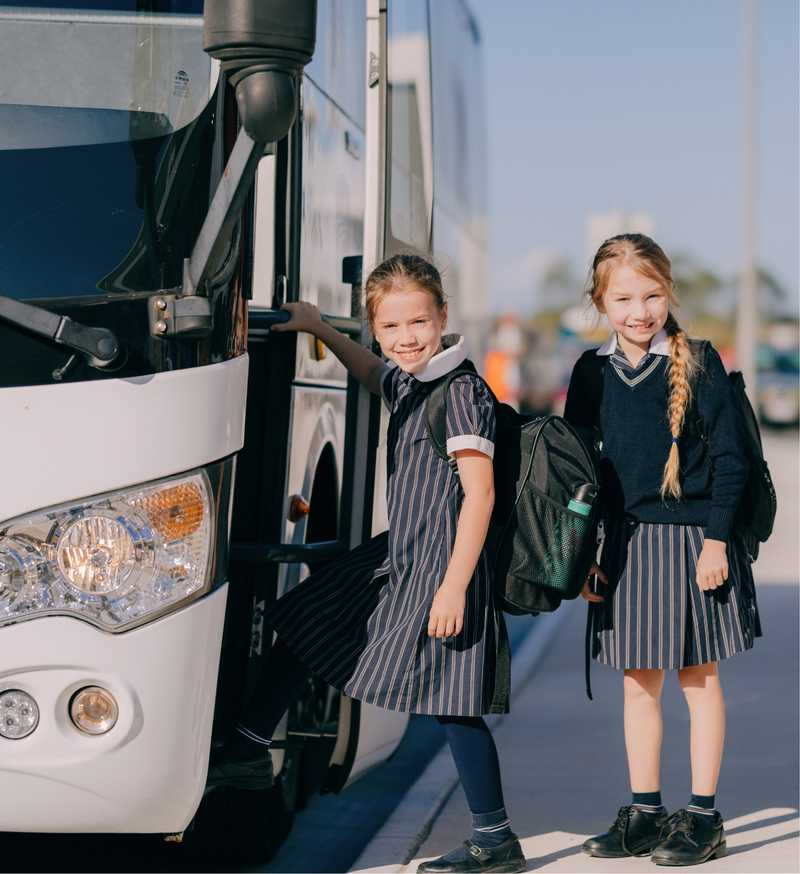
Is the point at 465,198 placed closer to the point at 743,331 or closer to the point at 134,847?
the point at 134,847

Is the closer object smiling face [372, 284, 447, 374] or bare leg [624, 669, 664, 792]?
smiling face [372, 284, 447, 374]

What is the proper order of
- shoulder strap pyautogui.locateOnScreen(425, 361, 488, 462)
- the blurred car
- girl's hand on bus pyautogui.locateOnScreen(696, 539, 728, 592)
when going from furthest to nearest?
the blurred car, girl's hand on bus pyautogui.locateOnScreen(696, 539, 728, 592), shoulder strap pyautogui.locateOnScreen(425, 361, 488, 462)

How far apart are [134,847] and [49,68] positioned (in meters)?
2.70

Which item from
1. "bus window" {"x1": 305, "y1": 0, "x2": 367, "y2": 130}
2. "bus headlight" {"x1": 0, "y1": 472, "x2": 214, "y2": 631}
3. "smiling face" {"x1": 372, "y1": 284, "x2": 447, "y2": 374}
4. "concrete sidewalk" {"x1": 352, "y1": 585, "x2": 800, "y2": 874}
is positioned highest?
"bus window" {"x1": 305, "y1": 0, "x2": 367, "y2": 130}

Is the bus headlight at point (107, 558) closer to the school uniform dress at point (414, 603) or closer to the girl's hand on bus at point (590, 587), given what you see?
the school uniform dress at point (414, 603)

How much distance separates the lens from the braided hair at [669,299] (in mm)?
4594

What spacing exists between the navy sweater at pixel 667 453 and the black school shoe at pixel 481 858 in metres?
1.03

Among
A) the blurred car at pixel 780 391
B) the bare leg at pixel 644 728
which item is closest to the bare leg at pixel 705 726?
the bare leg at pixel 644 728

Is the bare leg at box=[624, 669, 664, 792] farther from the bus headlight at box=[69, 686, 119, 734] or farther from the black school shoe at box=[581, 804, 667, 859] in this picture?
the bus headlight at box=[69, 686, 119, 734]

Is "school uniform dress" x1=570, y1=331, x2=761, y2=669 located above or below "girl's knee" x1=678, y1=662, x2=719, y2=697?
above

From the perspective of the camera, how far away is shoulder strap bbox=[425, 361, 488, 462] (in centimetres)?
436

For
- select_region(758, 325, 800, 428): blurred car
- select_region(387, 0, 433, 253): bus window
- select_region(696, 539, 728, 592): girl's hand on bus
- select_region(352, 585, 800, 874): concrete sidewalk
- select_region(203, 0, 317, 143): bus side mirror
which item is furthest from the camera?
select_region(758, 325, 800, 428): blurred car

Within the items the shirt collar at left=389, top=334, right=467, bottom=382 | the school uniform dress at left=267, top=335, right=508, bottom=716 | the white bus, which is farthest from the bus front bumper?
the shirt collar at left=389, top=334, right=467, bottom=382

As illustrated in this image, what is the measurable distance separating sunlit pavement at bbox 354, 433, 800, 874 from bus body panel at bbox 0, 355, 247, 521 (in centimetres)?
185
